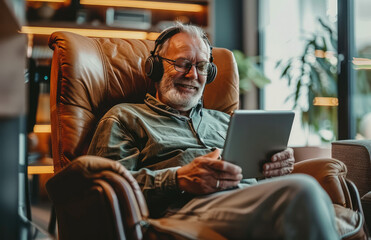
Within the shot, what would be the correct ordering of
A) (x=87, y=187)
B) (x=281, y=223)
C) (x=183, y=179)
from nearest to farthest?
(x=281, y=223) → (x=87, y=187) → (x=183, y=179)

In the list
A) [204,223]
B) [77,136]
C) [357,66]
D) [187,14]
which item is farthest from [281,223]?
[187,14]

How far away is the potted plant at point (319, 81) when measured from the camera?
3.42 meters

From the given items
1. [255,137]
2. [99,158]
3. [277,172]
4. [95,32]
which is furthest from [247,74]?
[99,158]

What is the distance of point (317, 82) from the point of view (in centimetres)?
351

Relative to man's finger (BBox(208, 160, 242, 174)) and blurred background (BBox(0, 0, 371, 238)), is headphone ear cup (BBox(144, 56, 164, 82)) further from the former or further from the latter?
blurred background (BBox(0, 0, 371, 238))

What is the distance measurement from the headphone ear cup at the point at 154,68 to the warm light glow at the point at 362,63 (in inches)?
82.6

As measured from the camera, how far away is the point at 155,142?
1464 millimetres

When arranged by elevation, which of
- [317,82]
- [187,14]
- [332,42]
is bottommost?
[317,82]

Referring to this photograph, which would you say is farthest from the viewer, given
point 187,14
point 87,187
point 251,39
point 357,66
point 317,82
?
point 251,39

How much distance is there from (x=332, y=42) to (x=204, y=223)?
2.72m

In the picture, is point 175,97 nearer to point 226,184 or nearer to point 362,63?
point 226,184

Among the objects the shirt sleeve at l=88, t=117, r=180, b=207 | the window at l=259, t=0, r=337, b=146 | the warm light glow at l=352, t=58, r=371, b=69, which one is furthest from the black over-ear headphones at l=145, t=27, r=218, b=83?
the window at l=259, t=0, r=337, b=146

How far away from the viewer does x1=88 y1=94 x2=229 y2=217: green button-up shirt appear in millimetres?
1279

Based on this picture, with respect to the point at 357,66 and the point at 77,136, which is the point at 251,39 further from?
the point at 77,136
